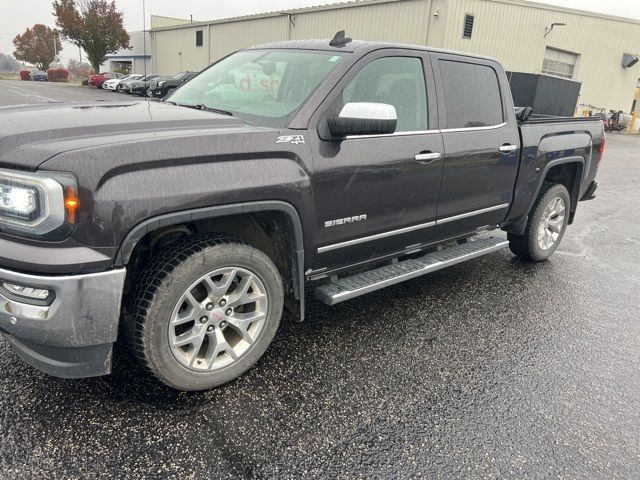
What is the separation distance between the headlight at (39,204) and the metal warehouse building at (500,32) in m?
21.5

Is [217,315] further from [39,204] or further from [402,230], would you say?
[402,230]

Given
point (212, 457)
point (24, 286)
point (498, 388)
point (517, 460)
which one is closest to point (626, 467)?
point (517, 460)

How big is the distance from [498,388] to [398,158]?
1.49 metres

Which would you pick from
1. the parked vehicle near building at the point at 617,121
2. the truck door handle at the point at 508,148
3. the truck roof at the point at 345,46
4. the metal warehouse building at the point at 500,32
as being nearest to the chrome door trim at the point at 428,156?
the truck roof at the point at 345,46

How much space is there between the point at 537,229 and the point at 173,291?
3790 millimetres

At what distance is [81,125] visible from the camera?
7.82 feet

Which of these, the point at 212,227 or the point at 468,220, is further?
the point at 468,220

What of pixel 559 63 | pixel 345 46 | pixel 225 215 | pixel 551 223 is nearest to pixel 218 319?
pixel 225 215

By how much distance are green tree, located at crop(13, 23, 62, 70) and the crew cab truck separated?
79013 mm

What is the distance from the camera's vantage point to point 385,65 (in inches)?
Answer: 128

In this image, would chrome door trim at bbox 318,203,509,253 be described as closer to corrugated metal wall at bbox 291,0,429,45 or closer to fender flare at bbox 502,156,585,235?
fender flare at bbox 502,156,585,235

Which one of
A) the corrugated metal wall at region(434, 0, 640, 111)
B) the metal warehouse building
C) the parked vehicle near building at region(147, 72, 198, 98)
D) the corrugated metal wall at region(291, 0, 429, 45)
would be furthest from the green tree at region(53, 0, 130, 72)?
the corrugated metal wall at region(434, 0, 640, 111)

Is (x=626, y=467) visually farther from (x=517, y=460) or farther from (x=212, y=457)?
(x=212, y=457)

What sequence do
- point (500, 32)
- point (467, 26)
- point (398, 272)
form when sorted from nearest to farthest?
point (398, 272)
point (467, 26)
point (500, 32)
